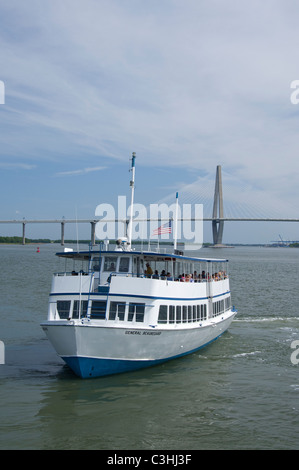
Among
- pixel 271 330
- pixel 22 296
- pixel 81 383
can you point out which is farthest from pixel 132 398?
pixel 22 296

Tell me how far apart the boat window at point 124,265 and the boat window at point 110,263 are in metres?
0.24

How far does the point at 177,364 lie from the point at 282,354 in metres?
4.90

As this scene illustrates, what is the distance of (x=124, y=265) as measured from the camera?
58.2ft

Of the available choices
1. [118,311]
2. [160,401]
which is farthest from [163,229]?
[160,401]

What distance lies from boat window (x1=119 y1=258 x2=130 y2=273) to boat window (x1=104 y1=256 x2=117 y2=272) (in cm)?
24

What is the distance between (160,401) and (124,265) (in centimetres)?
544

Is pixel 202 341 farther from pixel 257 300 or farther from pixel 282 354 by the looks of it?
pixel 257 300

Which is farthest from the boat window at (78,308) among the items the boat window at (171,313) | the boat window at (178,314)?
the boat window at (178,314)

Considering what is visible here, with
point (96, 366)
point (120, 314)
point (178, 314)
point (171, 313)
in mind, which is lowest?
point (96, 366)

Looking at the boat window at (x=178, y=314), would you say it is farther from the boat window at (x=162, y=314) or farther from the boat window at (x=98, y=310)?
the boat window at (x=98, y=310)

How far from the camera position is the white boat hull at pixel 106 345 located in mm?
15047

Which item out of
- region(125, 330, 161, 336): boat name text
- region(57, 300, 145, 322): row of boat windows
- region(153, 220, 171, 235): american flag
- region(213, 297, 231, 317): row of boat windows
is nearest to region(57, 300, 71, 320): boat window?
region(57, 300, 145, 322): row of boat windows

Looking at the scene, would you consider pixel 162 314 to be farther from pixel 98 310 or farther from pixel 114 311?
pixel 98 310

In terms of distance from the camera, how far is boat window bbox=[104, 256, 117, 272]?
17797 mm
